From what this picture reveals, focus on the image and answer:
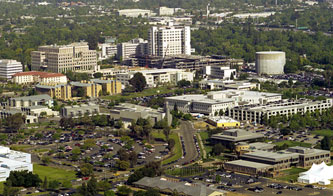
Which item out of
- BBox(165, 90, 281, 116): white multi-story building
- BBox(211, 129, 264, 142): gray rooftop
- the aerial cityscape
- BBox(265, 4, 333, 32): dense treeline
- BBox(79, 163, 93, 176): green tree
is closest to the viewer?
the aerial cityscape

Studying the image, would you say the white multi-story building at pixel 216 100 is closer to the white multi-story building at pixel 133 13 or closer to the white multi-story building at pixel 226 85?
the white multi-story building at pixel 226 85

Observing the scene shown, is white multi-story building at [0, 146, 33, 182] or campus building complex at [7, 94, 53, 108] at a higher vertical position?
campus building complex at [7, 94, 53, 108]

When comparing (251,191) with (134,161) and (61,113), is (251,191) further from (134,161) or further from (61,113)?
(61,113)

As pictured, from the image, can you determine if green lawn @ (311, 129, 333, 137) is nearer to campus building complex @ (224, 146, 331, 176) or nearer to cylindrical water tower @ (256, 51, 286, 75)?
campus building complex @ (224, 146, 331, 176)

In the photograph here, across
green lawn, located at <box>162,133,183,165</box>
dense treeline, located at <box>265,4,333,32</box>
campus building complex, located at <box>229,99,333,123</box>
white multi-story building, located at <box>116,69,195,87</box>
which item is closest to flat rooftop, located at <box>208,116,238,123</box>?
campus building complex, located at <box>229,99,333,123</box>

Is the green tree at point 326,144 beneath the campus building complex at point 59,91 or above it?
beneath

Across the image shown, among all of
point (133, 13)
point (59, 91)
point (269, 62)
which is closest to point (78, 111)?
point (59, 91)

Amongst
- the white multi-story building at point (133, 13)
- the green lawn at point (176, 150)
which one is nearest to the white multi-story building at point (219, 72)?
the green lawn at point (176, 150)
